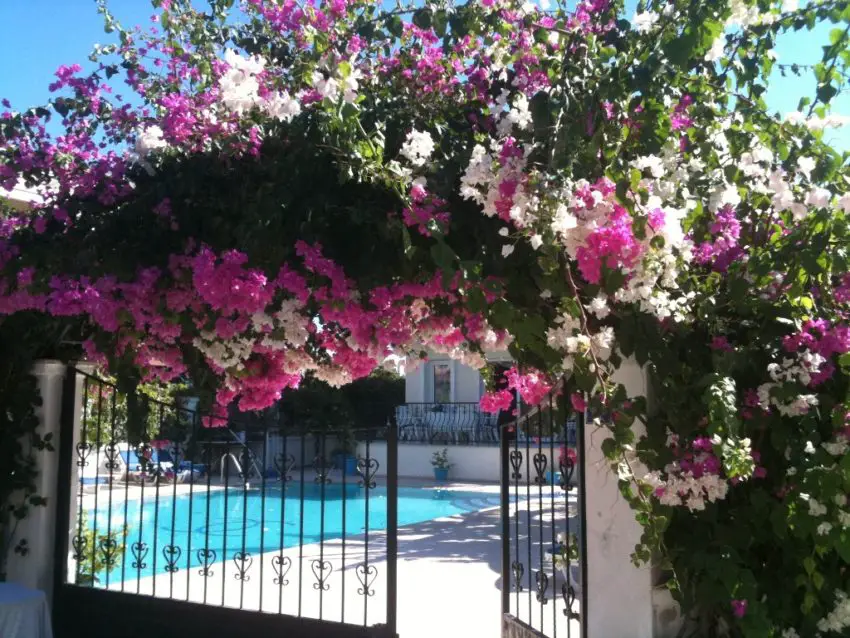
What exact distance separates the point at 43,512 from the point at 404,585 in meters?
3.32

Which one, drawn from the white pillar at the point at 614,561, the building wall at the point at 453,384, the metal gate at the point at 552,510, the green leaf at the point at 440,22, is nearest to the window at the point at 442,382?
the building wall at the point at 453,384

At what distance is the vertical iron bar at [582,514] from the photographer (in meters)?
3.22

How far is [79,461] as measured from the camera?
17.7ft

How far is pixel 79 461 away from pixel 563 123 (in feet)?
14.4


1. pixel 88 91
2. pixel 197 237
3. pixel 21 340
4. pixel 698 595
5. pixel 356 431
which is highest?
pixel 88 91

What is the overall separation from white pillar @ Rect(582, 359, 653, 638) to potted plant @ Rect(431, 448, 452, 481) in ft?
51.7

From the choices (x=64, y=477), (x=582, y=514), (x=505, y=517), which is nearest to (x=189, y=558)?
(x=64, y=477)

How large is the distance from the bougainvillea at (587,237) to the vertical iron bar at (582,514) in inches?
7.7

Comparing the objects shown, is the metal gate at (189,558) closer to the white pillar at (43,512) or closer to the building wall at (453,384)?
the white pillar at (43,512)

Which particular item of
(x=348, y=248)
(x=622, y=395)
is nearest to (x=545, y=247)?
(x=622, y=395)

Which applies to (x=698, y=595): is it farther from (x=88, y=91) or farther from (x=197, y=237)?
(x=88, y=91)

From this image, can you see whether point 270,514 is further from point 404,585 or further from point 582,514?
point 582,514

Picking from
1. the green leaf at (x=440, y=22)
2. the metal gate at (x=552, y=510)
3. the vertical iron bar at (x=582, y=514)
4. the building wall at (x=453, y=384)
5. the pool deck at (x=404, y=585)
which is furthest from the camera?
the building wall at (x=453, y=384)

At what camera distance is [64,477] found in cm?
522
